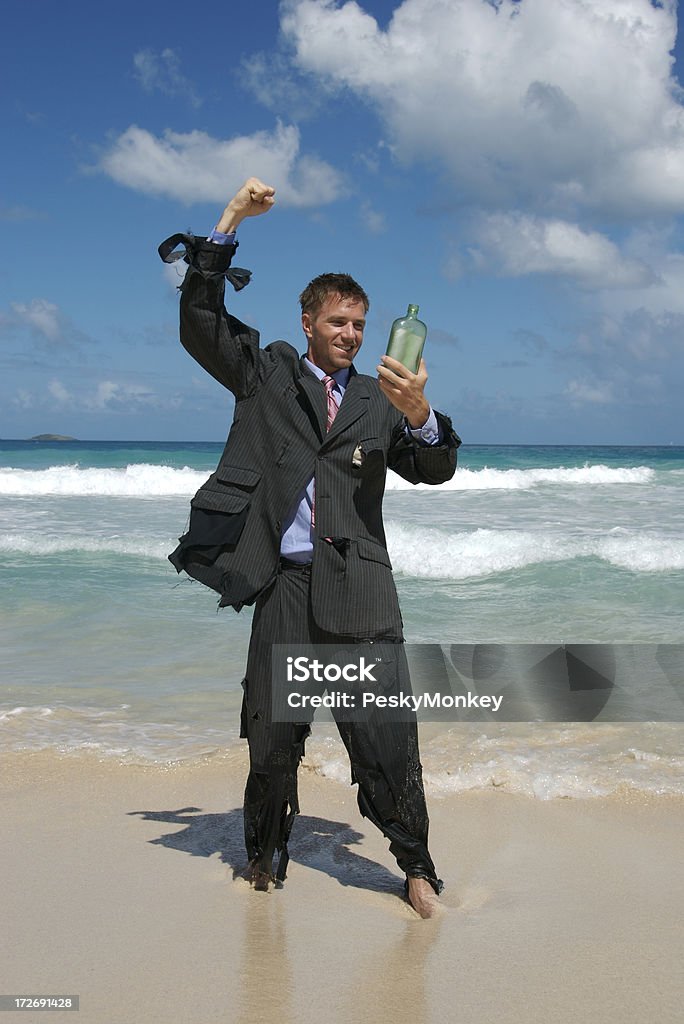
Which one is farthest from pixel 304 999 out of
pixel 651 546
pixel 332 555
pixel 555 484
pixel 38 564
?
pixel 555 484

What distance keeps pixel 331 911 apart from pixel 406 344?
1.88 m

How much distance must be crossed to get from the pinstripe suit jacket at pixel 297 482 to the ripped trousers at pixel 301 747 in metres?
0.09

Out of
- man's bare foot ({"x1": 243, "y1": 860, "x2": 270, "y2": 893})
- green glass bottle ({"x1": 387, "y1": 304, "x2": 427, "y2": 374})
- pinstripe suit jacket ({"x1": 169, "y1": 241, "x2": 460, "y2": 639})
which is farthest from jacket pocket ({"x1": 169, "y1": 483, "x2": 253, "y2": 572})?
man's bare foot ({"x1": 243, "y1": 860, "x2": 270, "y2": 893})

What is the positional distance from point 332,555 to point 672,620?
6.30 meters

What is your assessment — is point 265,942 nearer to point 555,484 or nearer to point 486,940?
point 486,940

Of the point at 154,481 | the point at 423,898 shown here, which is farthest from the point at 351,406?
the point at 154,481

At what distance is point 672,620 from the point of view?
27.8ft

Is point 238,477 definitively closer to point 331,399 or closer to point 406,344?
point 331,399

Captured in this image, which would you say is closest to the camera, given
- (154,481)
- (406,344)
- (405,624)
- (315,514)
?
(406,344)

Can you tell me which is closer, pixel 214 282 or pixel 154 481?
pixel 214 282

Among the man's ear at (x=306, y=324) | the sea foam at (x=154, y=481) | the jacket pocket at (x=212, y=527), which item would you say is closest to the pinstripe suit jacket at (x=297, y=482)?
the jacket pocket at (x=212, y=527)

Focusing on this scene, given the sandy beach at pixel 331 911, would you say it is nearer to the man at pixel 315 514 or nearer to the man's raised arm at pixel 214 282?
the man at pixel 315 514

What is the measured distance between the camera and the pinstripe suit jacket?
2.99 m

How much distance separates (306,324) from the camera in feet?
10.4
